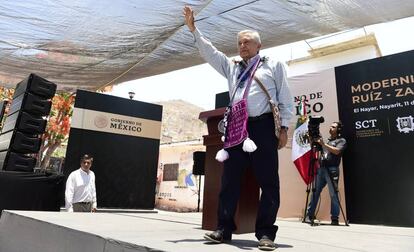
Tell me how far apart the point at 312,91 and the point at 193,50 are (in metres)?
2.33

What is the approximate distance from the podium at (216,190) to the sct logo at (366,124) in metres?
3.00

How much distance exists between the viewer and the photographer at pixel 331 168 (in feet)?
14.6

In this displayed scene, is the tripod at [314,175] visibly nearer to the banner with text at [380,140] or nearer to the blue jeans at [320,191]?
the blue jeans at [320,191]

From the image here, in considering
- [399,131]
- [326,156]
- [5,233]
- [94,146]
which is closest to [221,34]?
[326,156]

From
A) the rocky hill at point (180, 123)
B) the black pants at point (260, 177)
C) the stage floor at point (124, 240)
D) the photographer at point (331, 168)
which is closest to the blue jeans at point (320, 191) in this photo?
the photographer at point (331, 168)

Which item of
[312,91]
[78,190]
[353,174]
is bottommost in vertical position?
[78,190]

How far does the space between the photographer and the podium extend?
79.2 inches

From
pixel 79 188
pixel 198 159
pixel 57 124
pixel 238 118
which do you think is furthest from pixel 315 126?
pixel 57 124

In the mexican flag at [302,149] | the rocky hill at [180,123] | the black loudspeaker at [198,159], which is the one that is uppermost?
the rocky hill at [180,123]

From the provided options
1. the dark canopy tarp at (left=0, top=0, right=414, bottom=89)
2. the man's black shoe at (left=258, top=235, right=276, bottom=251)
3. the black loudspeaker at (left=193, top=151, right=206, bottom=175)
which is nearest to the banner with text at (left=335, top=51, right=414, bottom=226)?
the dark canopy tarp at (left=0, top=0, right=414, bottom=89)

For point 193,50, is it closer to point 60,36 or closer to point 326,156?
point 60,36

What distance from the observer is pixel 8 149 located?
4062 mm

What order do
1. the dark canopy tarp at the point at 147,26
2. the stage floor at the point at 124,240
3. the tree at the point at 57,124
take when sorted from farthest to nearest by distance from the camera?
the tree at the point at 57,124, the dark canopy tarp at the point at 147,26, the stage floor at the point at 124,240

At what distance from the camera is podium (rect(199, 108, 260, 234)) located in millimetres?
2645
